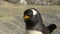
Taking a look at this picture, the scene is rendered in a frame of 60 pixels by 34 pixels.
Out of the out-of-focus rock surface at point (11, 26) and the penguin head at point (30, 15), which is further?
the out-of-focus rock surface at point (11, 26)

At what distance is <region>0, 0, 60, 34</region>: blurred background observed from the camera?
1.52 meters

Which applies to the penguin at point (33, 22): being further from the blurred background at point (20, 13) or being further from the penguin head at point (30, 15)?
the blurred background at point (20, 13)

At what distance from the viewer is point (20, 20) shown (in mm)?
1682

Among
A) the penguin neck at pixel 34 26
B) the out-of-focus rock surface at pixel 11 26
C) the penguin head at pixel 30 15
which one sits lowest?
the out-of-focus rock surface at pixel 11 26

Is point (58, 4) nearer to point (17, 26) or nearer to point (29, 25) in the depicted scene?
point (17, 26)

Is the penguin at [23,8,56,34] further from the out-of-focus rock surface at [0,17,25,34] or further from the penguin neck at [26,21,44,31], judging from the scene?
the out-of-focus rock surface at [0,17,25,34]

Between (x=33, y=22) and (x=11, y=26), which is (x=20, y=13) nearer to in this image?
(x=11, y=26)

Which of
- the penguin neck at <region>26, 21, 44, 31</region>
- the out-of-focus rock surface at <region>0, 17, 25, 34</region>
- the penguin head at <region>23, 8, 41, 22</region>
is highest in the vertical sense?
the penguin head at <region>23, 8, 41, 22</region>

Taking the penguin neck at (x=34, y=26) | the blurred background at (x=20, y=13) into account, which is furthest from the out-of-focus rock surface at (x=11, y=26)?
the penguin neck at (x=34, y=26)

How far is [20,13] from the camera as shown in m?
1.84

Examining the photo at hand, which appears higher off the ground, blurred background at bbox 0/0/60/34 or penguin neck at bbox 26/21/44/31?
penguin neck at bbox 26/21/44/31

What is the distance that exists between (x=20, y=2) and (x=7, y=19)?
0.56 meters

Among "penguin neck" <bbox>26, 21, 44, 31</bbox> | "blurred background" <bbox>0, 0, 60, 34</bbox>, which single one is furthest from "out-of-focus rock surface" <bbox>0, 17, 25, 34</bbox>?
"penguin neck" <bbox>26, 21, 44, 31</bbox>

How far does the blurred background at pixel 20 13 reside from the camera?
1522mm
